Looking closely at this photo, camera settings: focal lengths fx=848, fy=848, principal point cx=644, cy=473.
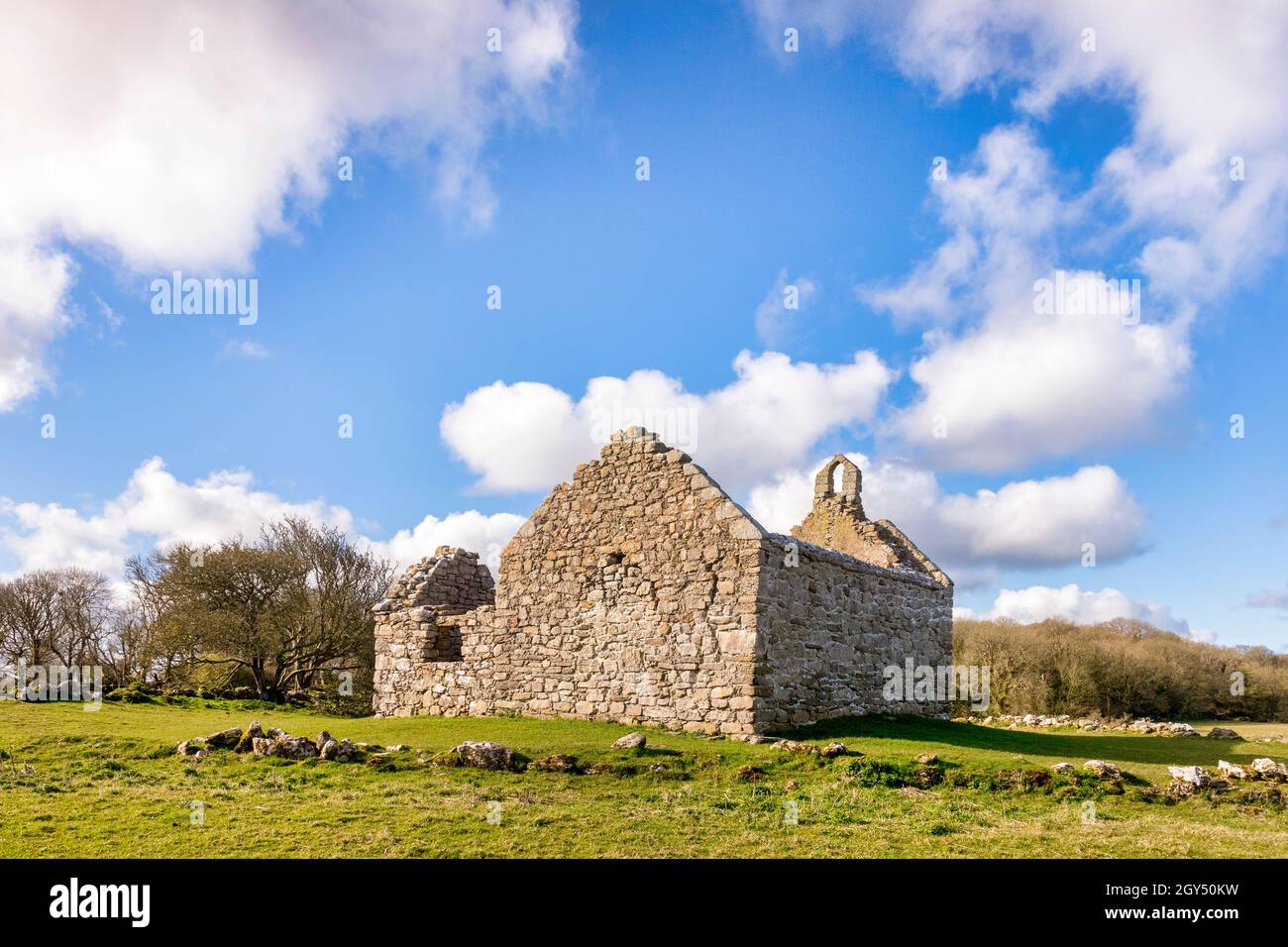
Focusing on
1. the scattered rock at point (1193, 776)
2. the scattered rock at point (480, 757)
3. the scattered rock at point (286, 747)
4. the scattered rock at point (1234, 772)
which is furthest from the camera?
the scattered rock at point (286, 747)

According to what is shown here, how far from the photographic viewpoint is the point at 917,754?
13.0 metres

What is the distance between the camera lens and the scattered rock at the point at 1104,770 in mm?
11758

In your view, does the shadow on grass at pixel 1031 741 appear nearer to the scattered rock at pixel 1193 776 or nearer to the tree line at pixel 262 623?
the scattered rock at pixel 1193 776

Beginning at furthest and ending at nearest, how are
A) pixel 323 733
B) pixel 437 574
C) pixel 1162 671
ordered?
pixel 1162 671 → pixel 437 574 → pixel 323 733

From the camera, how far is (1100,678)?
35062 mm

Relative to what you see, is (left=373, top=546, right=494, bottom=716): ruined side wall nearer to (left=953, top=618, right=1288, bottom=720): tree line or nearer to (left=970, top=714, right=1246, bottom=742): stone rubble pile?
(left=970, top=714, right=1246, bottom=742): stone rubble pile

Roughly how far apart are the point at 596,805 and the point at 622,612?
693cm

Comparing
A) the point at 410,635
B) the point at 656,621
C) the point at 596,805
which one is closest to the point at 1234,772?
the point at 596,805

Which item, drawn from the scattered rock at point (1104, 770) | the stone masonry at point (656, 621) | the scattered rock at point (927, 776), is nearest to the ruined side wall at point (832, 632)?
the stone masonry at point (656, 621)

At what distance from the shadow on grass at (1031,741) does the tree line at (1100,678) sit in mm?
14152

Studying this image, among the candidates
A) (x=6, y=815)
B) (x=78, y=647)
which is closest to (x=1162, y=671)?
(x=6, y=815)

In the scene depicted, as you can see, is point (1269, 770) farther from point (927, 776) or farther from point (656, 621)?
point (656, 621)
